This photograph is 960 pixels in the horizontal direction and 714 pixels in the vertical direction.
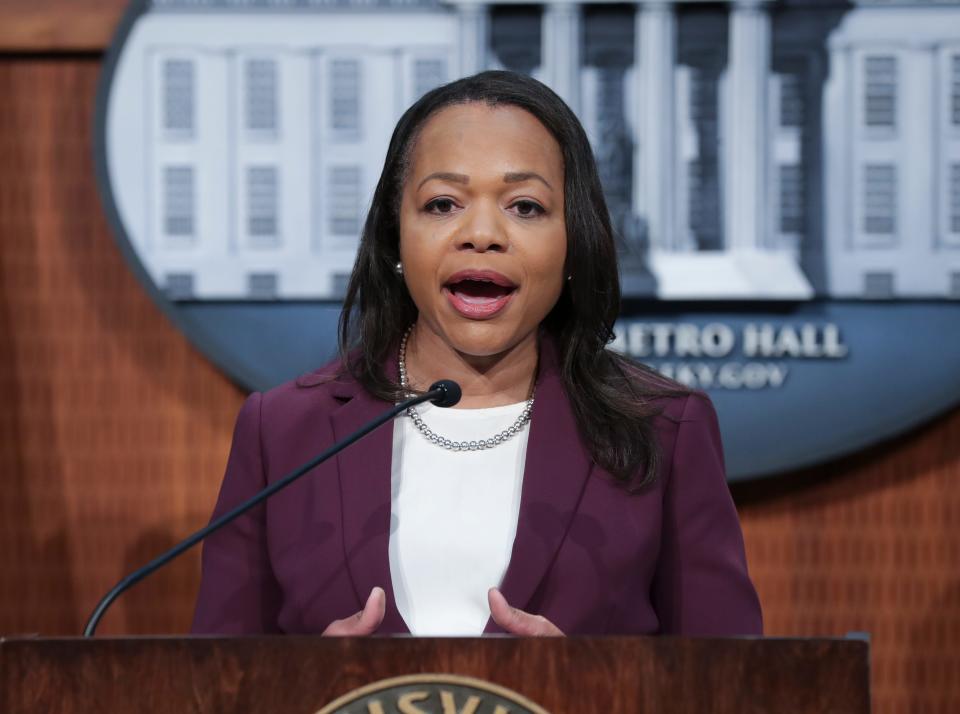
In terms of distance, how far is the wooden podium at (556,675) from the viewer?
80 centimetres

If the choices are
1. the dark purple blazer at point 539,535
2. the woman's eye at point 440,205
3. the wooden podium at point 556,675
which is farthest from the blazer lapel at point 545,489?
the wooden podium at point 556,675

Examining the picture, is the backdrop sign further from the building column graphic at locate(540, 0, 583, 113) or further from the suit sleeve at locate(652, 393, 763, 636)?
the suit sleeve at locate(652, 393, 763, 636)

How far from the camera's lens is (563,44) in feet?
6.90

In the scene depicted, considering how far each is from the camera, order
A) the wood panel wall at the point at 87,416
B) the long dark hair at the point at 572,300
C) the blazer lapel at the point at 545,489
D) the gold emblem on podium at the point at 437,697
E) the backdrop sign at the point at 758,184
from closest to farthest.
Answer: the gold emblem on podium at the point at 437,697 → the blazer lapel at the point at 545,489 → the long dark hair at the point at 572,300 → the backdrop sign at the point at 758,184 → the wood panel wall at the point at 87,416

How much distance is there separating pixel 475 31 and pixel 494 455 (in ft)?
3.47

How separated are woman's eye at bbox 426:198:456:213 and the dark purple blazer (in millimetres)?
213

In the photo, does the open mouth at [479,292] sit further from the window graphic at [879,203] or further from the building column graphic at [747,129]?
the window graphic at [879,203]

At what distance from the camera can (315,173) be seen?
2.17m

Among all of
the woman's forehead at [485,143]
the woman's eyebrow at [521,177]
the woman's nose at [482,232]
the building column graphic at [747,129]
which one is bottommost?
the woman's nose at [482,232]

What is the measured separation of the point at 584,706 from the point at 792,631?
4.86ft

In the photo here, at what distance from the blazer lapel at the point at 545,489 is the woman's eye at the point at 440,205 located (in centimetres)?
22

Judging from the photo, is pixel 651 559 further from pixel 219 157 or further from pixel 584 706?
pixel 219 157

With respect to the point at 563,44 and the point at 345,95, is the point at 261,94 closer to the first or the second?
the point at 345,95

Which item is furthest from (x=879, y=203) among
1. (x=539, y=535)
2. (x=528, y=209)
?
(x=539, y=535)
